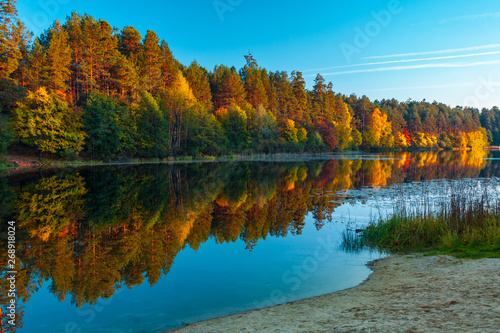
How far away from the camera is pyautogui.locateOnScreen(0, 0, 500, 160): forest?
4419cm

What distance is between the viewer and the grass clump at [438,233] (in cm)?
1016

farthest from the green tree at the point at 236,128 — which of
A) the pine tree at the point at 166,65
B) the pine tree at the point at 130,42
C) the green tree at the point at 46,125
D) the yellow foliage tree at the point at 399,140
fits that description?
the yellow foliage tree at the point at 399,140

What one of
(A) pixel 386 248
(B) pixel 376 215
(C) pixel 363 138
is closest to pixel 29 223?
(A) pixel 386 248

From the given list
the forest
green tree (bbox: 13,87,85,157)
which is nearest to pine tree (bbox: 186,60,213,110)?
the forest

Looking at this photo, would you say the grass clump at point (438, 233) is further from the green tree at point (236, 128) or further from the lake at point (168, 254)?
the green tree at point (236, 128)

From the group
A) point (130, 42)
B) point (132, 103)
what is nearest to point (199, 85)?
point (130, 42)

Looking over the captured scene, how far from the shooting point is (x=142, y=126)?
180 ft

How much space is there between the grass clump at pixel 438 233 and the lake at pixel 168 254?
0.84 metres

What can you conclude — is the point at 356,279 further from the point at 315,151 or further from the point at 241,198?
the point at 315,151

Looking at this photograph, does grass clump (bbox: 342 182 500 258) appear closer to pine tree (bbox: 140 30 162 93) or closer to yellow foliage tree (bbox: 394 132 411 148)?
pine tree (bbox: 140 30 162 93)

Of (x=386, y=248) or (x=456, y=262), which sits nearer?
(x=456, y=262)

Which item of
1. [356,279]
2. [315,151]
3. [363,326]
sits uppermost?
[315,151]

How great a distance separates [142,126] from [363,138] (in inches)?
3366

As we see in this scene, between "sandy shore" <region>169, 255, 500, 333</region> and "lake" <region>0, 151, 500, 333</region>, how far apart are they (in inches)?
38.3
